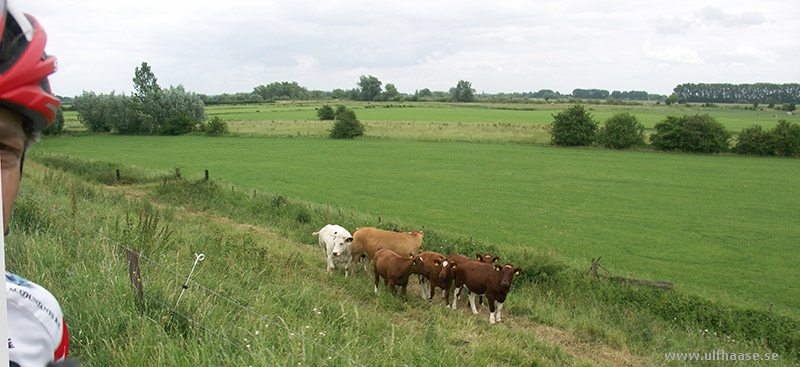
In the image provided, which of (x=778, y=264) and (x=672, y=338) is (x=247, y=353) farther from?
(x=778, y=264)

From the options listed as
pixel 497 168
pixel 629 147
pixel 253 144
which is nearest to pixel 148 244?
pixel 497 168

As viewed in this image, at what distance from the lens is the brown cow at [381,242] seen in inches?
464

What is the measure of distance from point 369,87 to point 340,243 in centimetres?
14160

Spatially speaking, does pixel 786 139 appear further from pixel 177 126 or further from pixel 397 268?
pixel 177 126

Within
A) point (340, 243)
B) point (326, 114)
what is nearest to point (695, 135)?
point (340, 243)

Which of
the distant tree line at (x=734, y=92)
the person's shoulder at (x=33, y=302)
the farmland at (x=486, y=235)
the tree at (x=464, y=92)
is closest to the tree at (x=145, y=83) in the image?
the farmland at (x=486, y=235)

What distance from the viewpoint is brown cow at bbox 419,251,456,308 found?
32.9 feet

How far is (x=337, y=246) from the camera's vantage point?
1123cm

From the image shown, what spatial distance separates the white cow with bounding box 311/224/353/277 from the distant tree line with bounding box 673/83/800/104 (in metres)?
166

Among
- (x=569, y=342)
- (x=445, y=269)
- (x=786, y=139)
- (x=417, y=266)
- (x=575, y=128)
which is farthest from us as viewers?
(x=575, y=128)

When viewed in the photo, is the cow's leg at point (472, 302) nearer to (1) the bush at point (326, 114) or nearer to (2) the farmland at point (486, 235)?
(2) the farmland at point (486, 235)

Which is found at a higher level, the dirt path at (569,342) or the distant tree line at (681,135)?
the distant tree line at (681,135)

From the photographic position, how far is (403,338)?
19.3 feet

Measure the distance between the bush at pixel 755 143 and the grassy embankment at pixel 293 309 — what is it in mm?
45568
